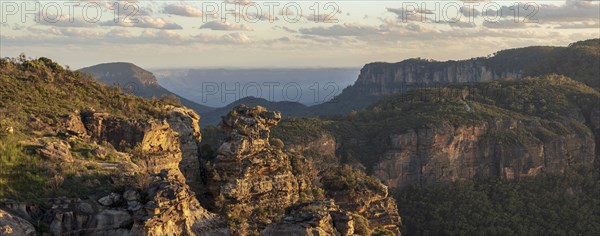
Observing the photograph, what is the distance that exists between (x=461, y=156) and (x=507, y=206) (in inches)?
645

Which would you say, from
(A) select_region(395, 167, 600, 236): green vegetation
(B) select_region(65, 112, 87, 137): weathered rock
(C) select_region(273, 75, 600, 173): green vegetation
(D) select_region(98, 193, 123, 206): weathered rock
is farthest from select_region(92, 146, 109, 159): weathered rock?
(C) select_region(273, 75, 600, 173): green vegetation

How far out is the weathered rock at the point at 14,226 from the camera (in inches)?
749

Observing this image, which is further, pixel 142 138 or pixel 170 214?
pixel 142 138

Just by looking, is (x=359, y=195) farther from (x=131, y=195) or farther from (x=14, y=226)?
(x=14, y=226)

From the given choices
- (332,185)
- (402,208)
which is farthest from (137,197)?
(402,208)

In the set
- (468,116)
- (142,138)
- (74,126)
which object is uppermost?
(74,126)

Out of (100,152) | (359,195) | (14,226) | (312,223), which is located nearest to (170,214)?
(14,226)

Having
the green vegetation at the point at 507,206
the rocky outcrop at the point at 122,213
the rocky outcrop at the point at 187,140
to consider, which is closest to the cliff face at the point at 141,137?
the rocky outcrop at the point at 187,140

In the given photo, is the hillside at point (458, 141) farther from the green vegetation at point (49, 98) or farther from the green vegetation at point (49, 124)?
the green vegetation at point (49, 124)

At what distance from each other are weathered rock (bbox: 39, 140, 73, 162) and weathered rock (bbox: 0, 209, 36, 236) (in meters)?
5.14

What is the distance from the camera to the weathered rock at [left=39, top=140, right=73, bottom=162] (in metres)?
24.7

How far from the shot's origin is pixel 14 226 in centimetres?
1945

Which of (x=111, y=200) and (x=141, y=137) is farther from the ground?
(x=141, y=137)

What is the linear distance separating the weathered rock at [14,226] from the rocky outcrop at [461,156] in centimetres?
7661
